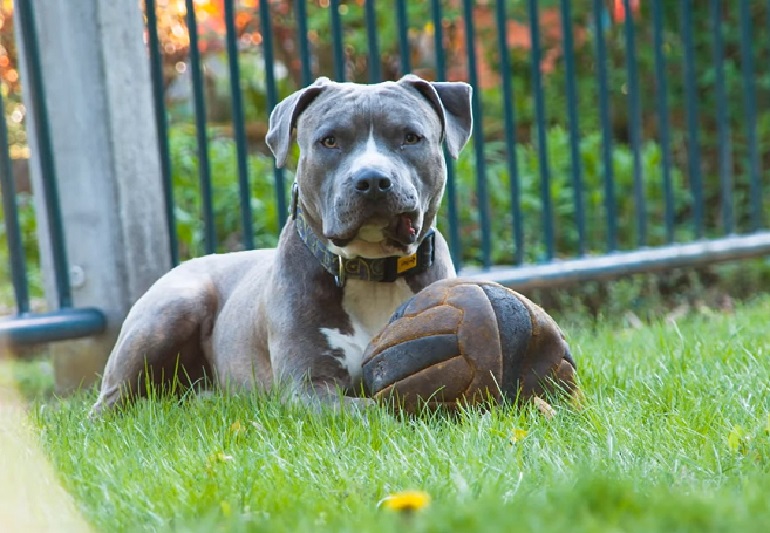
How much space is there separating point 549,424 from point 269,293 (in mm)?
1367

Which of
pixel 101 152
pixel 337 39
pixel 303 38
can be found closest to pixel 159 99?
pixel 101 152

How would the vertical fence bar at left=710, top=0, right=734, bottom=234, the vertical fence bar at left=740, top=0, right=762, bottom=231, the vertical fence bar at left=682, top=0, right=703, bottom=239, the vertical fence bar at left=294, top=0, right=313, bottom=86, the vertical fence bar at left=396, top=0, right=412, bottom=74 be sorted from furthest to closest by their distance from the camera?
the vertical fence bar at left=740, top=0, right=762, bottom=231
the vertical fence bar at left=710, top=0, right=734, bottom=234
the vertical fence bar at left=682, top=0, right=703, bottom=239
the vertical fence bar at left=396, top=0, right=412, bottom=74
the vertical fence bar at left=294, top=0, right=313, bottom=86

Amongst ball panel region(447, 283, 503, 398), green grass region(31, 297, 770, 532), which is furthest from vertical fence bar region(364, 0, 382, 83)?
ball panel region(447, 283, 503, 398)

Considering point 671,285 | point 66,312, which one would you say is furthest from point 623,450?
point 671,285

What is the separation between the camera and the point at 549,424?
10.6 ft

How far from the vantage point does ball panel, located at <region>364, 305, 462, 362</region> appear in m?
3.40

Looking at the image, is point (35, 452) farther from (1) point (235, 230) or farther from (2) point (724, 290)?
(2) point (724, 290)

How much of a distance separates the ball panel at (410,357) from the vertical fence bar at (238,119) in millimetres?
2135

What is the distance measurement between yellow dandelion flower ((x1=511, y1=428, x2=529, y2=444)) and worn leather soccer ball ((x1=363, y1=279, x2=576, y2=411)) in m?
0.29

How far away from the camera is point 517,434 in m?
3.07

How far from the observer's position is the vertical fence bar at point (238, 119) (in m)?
5.36

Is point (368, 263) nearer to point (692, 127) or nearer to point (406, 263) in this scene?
point (406, 263)

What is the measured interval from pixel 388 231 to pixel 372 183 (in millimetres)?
215

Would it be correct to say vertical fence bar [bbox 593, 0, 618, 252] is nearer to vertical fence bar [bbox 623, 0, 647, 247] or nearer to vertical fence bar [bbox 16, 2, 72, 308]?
vertical fence bar [bbox 623, 0, 647, 247]
